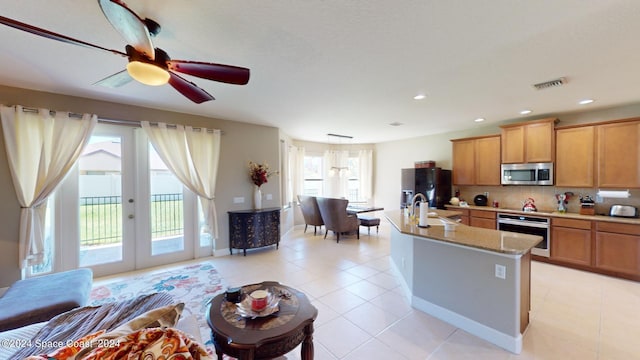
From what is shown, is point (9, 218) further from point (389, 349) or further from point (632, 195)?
point (632, 195)

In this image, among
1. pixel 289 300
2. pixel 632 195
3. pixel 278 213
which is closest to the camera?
pixel 289 300

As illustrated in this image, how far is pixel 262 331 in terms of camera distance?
1.50 metres

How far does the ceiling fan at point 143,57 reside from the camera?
132 centimetres

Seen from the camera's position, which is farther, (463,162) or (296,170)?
(296,170)

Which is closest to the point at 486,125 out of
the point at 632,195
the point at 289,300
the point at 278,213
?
the point at 632,195

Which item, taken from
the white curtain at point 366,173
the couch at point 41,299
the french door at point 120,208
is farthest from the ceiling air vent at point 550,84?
the french door at point 120,208

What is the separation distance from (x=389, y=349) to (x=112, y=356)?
2.03 metres

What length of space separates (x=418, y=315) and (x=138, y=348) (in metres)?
2.59

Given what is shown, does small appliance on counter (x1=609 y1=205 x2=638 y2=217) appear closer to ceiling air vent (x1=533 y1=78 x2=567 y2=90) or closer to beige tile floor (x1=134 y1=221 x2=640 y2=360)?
beige tile floor (x1=134 y1=221 x2=640 y2=360)

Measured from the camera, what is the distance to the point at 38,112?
3150 millimetres

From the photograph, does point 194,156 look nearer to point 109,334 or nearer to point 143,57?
point 143,57

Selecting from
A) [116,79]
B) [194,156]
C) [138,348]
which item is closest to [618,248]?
[138,348]

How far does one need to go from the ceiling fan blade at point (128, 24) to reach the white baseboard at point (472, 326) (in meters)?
3.36

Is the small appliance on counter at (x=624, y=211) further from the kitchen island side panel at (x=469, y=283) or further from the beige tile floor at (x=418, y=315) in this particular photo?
the kitchen island side panel at (x=469, y=283)
